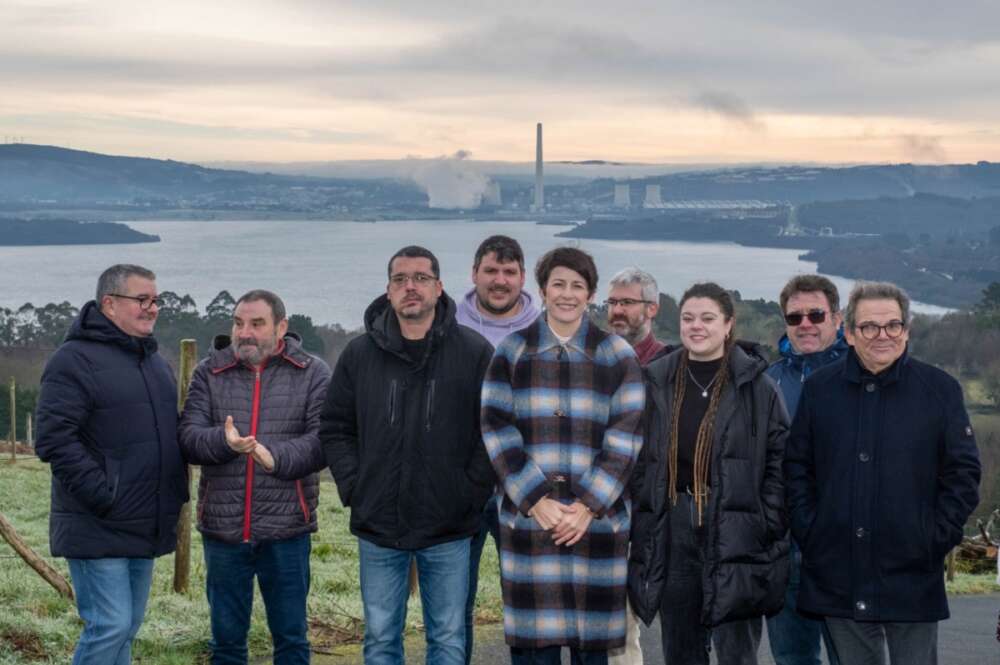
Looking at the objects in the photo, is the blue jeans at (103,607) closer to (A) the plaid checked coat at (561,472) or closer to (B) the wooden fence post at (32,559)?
(A) the plaid checked coat at (561,472)

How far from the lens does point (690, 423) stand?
3965mm

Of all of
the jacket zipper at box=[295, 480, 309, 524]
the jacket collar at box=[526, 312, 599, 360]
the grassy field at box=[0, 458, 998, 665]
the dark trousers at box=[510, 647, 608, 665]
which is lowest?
the grassy field at box=[0, 458, 998, 665]

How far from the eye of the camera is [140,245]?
195 meters

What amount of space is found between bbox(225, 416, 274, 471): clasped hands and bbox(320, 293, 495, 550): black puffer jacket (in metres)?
0.23

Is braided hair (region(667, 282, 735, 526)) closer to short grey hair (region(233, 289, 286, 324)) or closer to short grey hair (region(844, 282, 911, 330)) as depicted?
short grey hair (region(844, 282, 911, 330))

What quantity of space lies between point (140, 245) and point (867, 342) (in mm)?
201756

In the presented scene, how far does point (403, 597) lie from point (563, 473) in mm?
834

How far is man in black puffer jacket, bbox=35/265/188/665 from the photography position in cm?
404

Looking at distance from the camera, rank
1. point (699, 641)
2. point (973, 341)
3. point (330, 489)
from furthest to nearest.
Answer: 1. point (973, 341)
2. point (330, 489)
3. point (699, 641)

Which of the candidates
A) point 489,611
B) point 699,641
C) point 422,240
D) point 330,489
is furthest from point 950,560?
point 422,240

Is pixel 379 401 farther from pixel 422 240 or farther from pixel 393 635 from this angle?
pixel 422 240

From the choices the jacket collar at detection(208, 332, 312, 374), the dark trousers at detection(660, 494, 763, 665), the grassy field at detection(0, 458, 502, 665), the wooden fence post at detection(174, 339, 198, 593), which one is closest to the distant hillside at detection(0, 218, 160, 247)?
the grassy field at detection(0, 458, 502, 665)

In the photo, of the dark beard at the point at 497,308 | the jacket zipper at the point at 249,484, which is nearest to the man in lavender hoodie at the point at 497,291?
the dark beard at the point at 497,308

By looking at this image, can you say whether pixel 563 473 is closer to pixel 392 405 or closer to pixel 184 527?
pixel 392 405
